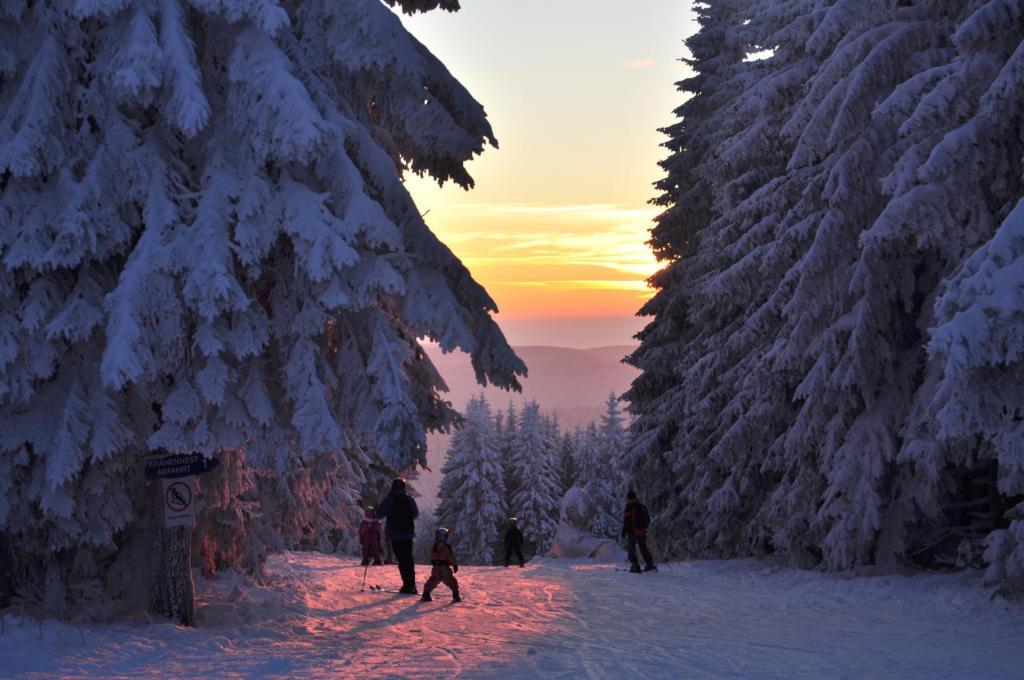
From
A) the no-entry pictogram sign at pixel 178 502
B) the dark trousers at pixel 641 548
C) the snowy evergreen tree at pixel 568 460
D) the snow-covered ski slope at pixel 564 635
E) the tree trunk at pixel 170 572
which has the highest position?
the snowy evergreen tree at pixel 568 460

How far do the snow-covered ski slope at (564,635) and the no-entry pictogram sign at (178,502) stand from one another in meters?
1.12

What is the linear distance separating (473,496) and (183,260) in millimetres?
53864

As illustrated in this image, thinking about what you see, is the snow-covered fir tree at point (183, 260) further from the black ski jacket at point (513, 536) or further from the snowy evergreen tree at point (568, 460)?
the snowy evergreen tree at point (568, 460)

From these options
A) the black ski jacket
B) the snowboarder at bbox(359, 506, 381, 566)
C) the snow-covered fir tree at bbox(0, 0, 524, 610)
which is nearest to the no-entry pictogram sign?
the snow-covered fir tree at bbox(0, 0, 524, 610)

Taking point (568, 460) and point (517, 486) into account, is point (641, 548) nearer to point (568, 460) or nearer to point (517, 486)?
point (517, 486)

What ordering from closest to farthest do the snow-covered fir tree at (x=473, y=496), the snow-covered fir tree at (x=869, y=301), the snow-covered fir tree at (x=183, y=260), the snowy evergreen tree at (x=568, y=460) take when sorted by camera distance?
the snow-covered fir tree at (x=183, y=260) → the snow-covered fir tree at (x=869, y=301) → the snow-covered fir tree at (x=473, y=496) → the snowy evergreen tree at (x=568, y=460)

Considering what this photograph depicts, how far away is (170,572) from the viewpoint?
1089 centimetres

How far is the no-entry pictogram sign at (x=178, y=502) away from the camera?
1067 centimetres

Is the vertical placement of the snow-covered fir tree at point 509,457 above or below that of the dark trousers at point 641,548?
above

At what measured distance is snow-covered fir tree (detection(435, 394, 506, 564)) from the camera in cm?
6141

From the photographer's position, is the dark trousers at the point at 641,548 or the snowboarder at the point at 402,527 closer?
the snowboarder at the point at 402,527

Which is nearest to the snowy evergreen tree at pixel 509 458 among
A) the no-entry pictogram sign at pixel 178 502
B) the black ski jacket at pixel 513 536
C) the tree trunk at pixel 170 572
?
the black ski jacket at pixel 513 536

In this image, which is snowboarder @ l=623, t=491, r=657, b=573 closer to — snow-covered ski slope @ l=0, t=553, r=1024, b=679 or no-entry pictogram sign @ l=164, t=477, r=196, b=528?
snow-covered ski slope @ l=0, t=553, r=1024, b=679

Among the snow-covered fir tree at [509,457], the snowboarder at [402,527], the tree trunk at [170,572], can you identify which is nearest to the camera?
the tree trunk at [170,572]
